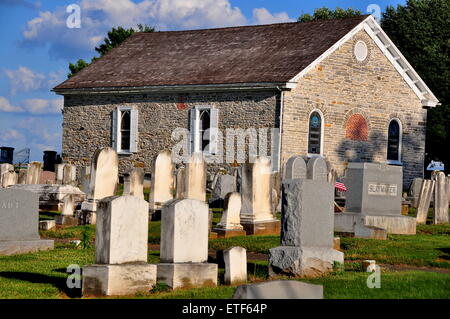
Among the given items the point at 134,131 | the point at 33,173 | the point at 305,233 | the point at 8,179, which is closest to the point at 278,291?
the point at 305,233

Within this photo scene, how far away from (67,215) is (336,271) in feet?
35.3

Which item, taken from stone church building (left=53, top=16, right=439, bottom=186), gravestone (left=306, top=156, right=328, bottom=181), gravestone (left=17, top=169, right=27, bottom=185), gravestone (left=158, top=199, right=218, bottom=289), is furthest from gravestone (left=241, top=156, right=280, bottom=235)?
stone church building (left=53, top=16, right=439, bottom=186)

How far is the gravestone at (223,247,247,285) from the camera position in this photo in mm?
12883

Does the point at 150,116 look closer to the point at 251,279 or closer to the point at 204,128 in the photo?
the point at 204,128

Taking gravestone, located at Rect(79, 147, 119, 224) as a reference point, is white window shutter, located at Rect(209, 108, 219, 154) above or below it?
above

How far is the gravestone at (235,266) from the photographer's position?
1288 cm

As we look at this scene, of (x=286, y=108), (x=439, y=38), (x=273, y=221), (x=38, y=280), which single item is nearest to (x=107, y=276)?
(x=38, y=280)

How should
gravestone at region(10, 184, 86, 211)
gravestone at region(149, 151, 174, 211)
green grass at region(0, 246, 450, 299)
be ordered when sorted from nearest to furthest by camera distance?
green grass at region(0, 246, 450, 299), gravestone at region(149, 151, 174, 211), gravestone at region(10, 184, 86, 211)

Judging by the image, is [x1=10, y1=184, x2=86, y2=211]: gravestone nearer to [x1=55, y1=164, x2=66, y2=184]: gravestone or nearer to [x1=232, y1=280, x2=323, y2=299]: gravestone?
[x1=55, y1=164, x2=66, y2=184]: gravestone

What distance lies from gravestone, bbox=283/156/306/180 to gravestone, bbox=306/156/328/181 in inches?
5.0

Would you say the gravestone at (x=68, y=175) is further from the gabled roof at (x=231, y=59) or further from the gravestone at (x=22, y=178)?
the gabled roof at (x=231, y=59)

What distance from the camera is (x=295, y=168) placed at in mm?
22609

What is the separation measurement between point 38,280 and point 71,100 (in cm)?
2742

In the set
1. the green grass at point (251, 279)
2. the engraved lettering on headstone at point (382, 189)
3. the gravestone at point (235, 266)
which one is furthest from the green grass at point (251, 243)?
the gravestone at point (235, 266)
